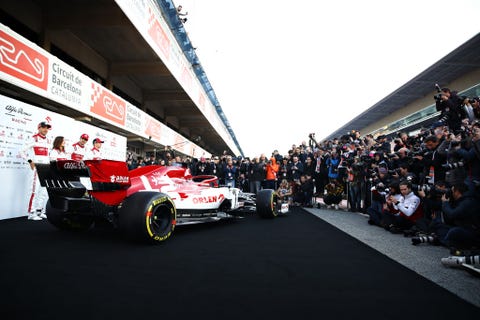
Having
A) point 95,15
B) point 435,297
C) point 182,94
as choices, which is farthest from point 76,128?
point 182,94

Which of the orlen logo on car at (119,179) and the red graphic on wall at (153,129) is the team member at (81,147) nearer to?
the orlen logo on car at (119,179)

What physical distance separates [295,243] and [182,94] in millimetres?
14282

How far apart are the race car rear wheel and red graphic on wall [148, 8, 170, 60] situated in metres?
7.60

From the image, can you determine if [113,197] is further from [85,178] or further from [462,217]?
[462,217]

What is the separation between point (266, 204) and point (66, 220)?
353cm

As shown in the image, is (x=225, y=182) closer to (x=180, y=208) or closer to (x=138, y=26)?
(x=138, y=26)

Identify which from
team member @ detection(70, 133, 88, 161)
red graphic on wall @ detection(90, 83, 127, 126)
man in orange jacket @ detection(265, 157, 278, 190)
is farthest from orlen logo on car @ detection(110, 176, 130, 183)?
man in orange jacket @ detection(265, 157, 278, 190)

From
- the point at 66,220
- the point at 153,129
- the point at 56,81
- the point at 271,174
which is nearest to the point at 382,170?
the point at 271,174

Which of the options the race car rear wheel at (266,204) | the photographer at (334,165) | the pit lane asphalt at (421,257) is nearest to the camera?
the pit lane asphalt at (421,257)

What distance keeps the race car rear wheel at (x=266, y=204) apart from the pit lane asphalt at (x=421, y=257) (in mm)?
1293

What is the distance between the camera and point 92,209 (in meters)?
3.47

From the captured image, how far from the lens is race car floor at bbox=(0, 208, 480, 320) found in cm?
173

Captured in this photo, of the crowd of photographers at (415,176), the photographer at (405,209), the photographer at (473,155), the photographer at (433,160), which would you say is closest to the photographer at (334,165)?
the crowd of photographers at (415,176)

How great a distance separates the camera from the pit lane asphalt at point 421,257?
2244mm
